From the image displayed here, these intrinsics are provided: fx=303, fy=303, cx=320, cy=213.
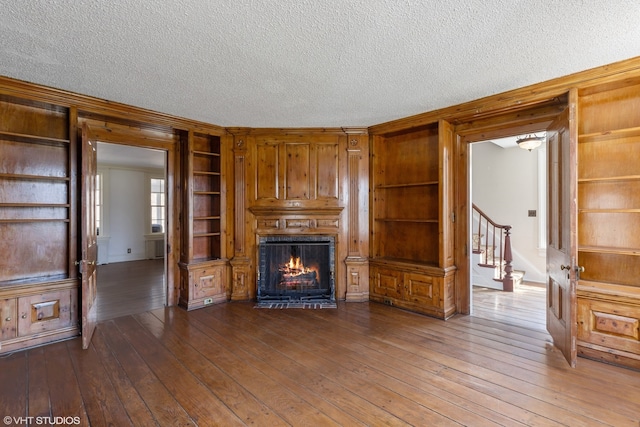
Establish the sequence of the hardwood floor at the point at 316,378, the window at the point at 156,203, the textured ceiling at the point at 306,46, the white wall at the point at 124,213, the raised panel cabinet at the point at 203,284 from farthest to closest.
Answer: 1. the window at the point at 156,203
2. the white wall at the point at 124,213
3. the raised panel cabinet at the point at 203,284
4. the hardwood floor at the point at 316,378
5. the textured ceiling at the point at 306,46

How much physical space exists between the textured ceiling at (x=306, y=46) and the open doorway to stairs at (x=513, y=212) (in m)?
2.67

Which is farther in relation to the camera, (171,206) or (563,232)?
(171,206)

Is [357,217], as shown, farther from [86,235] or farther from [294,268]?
[86,235]

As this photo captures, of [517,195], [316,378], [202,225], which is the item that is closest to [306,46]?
[316,378]

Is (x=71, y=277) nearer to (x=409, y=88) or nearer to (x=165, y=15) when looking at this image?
(x=165, y=15)

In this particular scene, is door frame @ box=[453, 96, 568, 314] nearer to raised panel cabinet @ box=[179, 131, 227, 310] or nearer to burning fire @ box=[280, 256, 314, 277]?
burning fire @ box=[280, 256, 314, 277]

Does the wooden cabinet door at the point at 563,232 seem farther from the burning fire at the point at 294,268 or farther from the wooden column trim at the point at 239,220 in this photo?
the wooden column trim at the point at 239,220

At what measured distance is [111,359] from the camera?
8.78 ft

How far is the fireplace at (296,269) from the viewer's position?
4355mm

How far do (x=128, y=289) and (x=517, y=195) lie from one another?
7.63 m

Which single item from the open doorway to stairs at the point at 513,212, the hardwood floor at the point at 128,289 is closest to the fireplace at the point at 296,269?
the hardwood floor at the point at 128,289

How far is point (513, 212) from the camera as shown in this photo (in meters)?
6.32

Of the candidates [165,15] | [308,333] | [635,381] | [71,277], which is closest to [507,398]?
[635,381]

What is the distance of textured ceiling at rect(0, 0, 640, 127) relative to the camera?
1.80 m
